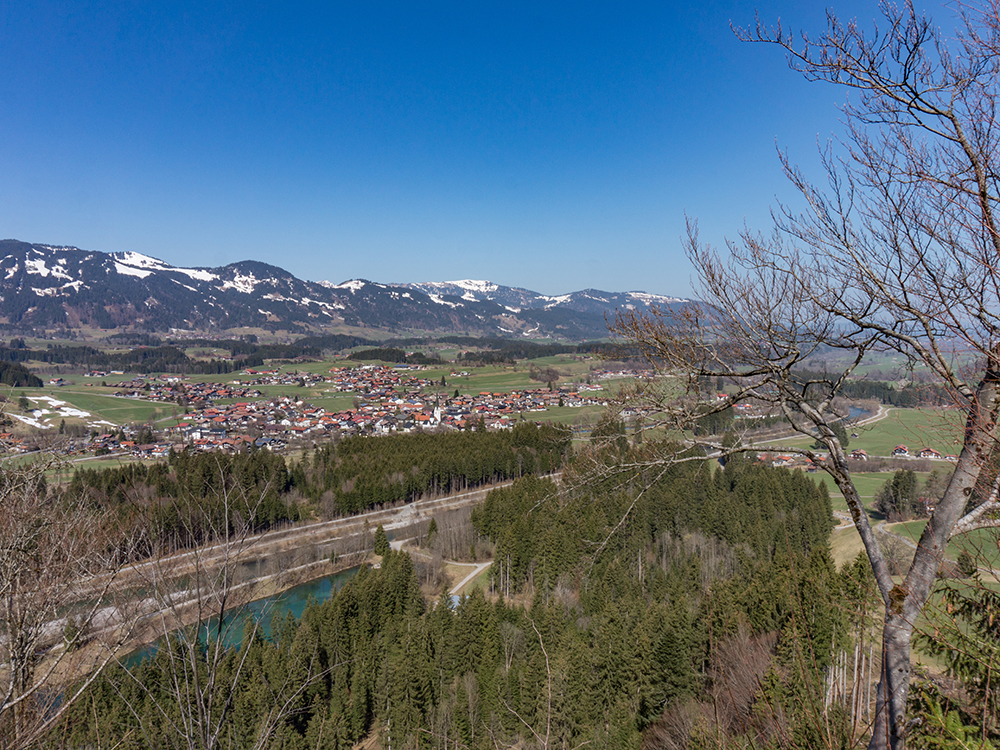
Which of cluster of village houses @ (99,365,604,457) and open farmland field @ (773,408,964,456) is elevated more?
open farmland field @ (773,408,964,456)

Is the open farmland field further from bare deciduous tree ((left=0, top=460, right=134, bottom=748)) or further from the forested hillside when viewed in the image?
bare deciduous tree ((left=0, top=460, right=134, bottom=748))

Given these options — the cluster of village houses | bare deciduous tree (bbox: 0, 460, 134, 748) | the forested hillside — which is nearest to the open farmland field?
the forested hillside

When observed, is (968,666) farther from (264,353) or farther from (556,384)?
(264,353)

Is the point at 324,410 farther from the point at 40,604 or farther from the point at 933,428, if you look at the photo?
the point at 933,428

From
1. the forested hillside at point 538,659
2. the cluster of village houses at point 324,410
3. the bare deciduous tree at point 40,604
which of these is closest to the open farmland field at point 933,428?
the forested hillside at point 538,659

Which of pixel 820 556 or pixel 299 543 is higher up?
pixel 820 556

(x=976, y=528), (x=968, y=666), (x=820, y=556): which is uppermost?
(x=976, y=528)

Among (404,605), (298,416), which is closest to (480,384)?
(298,416)

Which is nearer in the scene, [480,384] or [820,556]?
[820,556]
